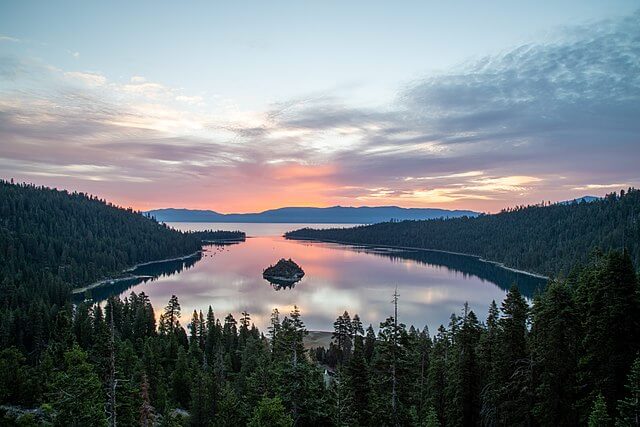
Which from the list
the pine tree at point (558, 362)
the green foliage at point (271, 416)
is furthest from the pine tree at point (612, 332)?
the green foliage at point (271, 416)

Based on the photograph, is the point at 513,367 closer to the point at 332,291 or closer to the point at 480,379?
the point at 480,379

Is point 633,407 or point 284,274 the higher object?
point 633,407

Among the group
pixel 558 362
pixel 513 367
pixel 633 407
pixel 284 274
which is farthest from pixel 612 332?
pixel 284 274

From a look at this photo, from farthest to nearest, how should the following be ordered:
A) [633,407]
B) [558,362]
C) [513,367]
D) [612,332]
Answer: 1. [513,367]
2. [558,362]
3. [612,332]
4. [633,407]

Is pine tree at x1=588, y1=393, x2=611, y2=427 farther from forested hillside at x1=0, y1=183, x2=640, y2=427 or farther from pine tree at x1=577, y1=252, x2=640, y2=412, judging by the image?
pine tree at x1=577, y1=252, x2=640, y2=412

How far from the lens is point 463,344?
29766 mm

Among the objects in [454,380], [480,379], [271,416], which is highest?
[271,416]

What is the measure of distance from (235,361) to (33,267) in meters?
137

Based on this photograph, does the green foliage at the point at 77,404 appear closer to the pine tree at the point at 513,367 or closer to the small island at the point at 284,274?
the pine tree at the point at 513,367

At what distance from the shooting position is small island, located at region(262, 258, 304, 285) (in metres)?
165

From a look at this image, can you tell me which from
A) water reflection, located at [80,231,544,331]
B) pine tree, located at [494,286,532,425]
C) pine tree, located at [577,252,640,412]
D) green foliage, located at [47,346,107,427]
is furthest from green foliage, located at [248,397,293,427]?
water reflection, located at [80,231,544,331]

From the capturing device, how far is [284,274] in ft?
556

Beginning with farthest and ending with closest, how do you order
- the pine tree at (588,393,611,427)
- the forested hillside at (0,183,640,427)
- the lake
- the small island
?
the small island, the lake, the forested hillside at (0,183,640,427), the pine tree at (588,393,611,427)

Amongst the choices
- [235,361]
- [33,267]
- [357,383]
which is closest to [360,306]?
[235,361]
